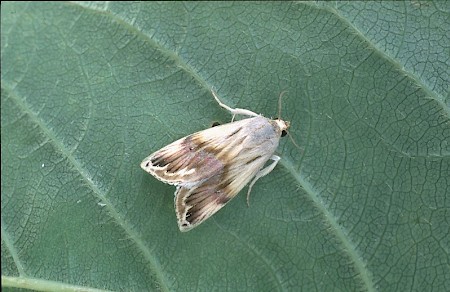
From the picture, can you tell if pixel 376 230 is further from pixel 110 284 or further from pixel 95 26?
pixel 95 26

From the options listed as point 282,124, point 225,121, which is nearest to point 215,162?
point 225,121

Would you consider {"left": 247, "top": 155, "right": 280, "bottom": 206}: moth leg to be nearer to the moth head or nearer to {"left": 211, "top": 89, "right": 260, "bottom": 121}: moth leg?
the moth head

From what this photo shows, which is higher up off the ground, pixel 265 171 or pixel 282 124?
pixel 282 124

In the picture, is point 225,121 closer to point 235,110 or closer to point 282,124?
point 235,110

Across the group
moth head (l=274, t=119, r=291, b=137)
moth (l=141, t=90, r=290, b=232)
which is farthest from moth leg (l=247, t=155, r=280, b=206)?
moth head (l=274, t=119, r=291, b=137)

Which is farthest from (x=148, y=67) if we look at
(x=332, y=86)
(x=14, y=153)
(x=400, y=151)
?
(x=400, y=151)

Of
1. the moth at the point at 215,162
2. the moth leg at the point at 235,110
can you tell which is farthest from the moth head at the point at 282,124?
the moth leg at the point at 235,110

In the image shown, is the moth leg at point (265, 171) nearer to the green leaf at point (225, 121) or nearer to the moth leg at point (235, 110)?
the green leaf at point (225, 121)
